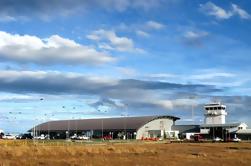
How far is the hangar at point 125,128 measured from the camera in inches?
6772

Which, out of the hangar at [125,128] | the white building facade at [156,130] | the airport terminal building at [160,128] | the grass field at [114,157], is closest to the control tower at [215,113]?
the airport terminal building at [160,128]

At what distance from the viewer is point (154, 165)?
38625 millimetres

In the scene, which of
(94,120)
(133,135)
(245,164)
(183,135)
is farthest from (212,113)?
(245,164)

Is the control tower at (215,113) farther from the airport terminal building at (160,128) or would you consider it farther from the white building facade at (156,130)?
the white building facade at (156,130)

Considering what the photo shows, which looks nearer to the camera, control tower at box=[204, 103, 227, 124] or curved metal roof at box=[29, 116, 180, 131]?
curved metal roof at box=[29, 116, 180, 131]

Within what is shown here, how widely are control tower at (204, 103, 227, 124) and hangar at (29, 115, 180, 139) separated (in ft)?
43.5

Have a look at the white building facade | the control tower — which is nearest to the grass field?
the white building facade

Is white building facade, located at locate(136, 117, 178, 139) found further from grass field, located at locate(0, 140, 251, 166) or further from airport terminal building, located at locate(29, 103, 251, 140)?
grass field, located at locate(0, 140, 251, 166)

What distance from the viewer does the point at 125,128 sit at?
17300cm

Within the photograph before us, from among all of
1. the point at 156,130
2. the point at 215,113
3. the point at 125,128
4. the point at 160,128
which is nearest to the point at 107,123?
the point at 125,128

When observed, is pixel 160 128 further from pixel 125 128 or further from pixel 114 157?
pixel 114 157

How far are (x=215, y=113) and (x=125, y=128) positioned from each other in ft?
122

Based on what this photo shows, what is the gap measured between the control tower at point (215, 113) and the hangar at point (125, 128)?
1325 centimetres

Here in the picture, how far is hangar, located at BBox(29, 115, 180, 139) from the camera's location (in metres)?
172
